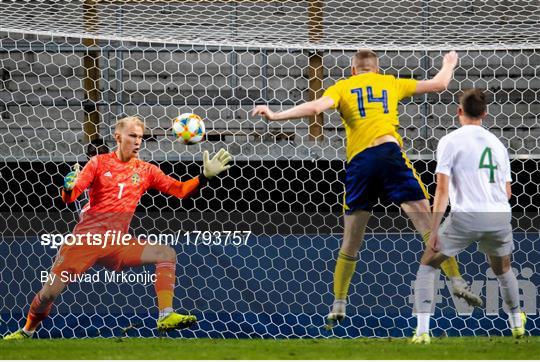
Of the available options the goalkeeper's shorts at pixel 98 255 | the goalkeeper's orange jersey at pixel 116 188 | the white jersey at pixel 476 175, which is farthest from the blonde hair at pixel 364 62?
the goalkeeper's shorts at pixel 98 255

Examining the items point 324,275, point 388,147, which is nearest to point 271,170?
point 324,275

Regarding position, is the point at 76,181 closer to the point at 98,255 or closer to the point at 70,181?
the point at 70,181

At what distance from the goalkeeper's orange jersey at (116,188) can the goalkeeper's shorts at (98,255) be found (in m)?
0.13

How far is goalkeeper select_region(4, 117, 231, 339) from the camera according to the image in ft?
21.0

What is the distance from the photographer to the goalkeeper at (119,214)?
253 inches

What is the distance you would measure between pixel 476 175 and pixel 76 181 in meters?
2.35

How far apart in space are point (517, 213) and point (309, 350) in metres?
3.52

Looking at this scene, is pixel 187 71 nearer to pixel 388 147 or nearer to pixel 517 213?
pixel 517 213

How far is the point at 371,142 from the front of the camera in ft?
19.5

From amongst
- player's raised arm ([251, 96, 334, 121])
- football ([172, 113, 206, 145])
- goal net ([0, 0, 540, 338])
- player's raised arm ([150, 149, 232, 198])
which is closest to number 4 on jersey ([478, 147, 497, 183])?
player's raised arm ([251, 96, 334, 121])

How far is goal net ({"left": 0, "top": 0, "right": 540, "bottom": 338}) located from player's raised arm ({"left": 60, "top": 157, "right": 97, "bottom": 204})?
83 cm

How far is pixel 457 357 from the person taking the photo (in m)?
4.93

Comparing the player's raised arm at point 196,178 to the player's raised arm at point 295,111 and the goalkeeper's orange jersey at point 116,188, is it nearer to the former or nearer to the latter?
the goalkeeper's orange jersey at point 116,188

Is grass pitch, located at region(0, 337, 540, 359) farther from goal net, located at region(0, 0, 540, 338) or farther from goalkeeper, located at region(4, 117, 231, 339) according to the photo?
goal net, located at region(0, 0, 540, 338)
